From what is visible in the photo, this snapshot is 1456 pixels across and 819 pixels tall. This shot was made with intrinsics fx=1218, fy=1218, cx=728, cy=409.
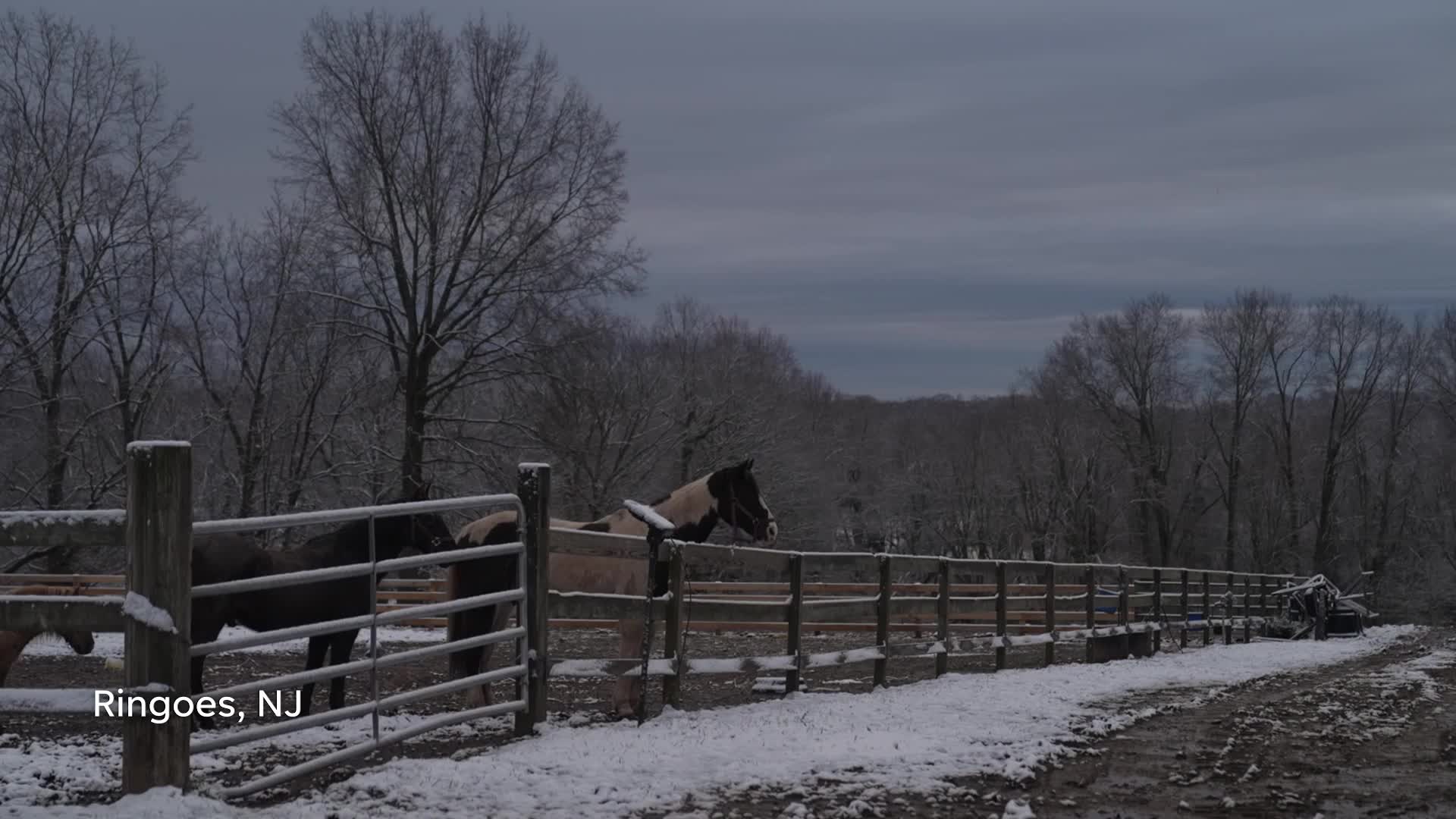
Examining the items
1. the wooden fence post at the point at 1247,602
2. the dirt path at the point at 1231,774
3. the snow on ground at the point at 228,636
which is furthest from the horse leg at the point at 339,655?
the wooden fence post at the point at 1247,602

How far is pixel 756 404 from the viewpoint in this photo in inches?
1714

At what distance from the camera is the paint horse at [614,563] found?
25.7 ft

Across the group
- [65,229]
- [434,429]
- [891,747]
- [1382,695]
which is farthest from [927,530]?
[891,747]

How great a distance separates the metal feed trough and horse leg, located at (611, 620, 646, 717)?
60.0ft

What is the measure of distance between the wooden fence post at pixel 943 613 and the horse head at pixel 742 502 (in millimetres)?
2492

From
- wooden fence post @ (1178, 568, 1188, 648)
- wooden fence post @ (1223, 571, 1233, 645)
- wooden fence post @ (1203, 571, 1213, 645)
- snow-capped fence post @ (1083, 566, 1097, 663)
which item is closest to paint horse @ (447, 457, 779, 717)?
snow-capped fence post @ (1083, 566, 1097, 663)

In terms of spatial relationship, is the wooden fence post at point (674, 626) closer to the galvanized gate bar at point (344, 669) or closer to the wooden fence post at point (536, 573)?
the wooden fence post at point (536, 573)

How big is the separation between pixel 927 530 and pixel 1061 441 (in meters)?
9.91

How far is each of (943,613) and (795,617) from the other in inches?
110

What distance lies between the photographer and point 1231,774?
260 inches

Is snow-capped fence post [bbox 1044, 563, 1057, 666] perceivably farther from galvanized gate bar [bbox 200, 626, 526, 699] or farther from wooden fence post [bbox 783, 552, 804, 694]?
galvanized gate bar [bbox 200, 626, 526, 699]

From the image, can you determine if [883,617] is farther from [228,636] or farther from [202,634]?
[228,636]

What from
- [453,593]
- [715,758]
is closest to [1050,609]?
[453,593]

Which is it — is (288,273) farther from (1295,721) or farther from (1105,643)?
(1295,721)
